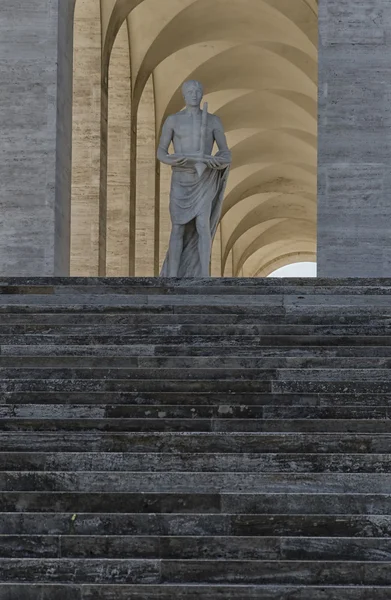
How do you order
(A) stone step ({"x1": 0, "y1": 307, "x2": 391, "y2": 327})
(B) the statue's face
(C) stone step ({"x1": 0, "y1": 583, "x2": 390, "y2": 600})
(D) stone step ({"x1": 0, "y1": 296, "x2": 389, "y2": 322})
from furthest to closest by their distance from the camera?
(B) the statue's face, (D) stone step ({"x1": 0, "y1": 296, "x2": 389, "y2": 322}), (A) stone step ({"x1": 0, "y1": 307, "x2": 391, "y2": 327}), (C) stone step ({"x1": 0, "y1": 583, "x2": 390, "y2": 600})

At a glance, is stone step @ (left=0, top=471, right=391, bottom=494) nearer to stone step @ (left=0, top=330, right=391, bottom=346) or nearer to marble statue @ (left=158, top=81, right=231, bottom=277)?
stone step @ (left=0, top=330, right=391, bottom=346)

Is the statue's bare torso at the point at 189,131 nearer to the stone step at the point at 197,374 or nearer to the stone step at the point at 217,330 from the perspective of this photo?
the stone step at the point at 217,330

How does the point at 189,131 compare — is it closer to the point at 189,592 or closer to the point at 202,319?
the point at 202,319

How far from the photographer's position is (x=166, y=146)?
1330 centimetres

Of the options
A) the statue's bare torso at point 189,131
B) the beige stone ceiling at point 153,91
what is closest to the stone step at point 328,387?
the statue's bare torso at point 189,131

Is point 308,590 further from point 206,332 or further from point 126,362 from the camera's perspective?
point 206,332

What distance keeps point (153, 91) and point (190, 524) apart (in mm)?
18901

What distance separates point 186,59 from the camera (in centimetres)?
2502

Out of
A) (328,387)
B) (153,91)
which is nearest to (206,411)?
(328,387)

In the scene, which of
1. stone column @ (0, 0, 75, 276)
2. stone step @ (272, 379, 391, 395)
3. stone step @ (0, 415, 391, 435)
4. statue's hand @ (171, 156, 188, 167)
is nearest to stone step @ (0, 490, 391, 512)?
stone step @ (0, 415, 391, 435)

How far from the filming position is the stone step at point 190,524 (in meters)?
6.38

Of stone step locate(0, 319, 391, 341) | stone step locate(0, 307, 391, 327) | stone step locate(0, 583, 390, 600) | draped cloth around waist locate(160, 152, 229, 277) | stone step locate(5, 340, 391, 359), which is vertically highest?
draped cloth around waist locate(160, 152, 229, 277)

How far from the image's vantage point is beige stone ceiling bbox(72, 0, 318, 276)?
63.3ft

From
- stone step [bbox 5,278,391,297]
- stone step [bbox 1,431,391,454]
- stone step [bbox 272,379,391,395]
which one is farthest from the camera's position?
stone step [bbox 5,278,391,297]
